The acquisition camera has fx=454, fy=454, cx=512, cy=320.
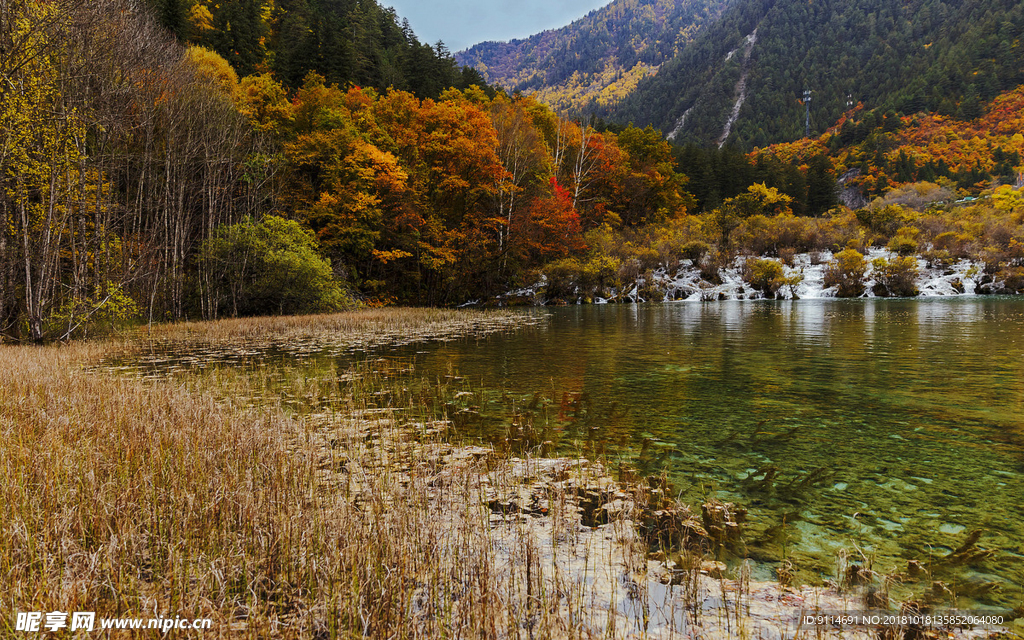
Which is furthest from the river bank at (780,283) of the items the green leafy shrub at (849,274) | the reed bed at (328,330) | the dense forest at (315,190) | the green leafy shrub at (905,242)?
the reed bed at (328,330)

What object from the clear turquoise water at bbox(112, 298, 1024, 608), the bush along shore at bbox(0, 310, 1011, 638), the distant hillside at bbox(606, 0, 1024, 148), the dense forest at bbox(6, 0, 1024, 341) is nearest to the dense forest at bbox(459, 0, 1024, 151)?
the distant hillside at bbox(606, 0, 1024, 148)

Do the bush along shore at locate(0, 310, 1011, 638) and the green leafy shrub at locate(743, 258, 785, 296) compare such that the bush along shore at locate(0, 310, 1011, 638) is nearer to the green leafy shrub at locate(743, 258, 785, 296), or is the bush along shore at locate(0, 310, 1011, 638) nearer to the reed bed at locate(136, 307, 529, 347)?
the reed bed at locate(136, 307, 529, 347)

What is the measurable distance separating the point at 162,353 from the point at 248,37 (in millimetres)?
53472

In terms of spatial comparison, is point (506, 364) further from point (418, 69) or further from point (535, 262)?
point (418, 69)

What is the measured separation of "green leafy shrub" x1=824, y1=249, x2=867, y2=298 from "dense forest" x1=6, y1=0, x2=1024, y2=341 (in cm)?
131

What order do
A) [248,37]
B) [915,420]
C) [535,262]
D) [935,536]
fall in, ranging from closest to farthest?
1. [935,536]
2. [915,420]
3. [535,262]
4. [248,37]

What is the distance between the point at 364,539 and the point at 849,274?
158ft

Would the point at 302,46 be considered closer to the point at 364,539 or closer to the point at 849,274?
the point at 849,274

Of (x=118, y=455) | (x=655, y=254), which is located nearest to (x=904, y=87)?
(x=655, y=254)

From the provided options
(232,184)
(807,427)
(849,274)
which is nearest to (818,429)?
(807,427)

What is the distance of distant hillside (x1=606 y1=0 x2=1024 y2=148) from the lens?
91750mm

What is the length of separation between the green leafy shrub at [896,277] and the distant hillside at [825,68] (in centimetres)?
7685

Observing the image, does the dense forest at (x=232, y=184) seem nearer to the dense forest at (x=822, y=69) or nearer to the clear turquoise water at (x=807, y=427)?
the clear turquoise water at (x=807, y=427)

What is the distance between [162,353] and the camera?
12.8 meters
